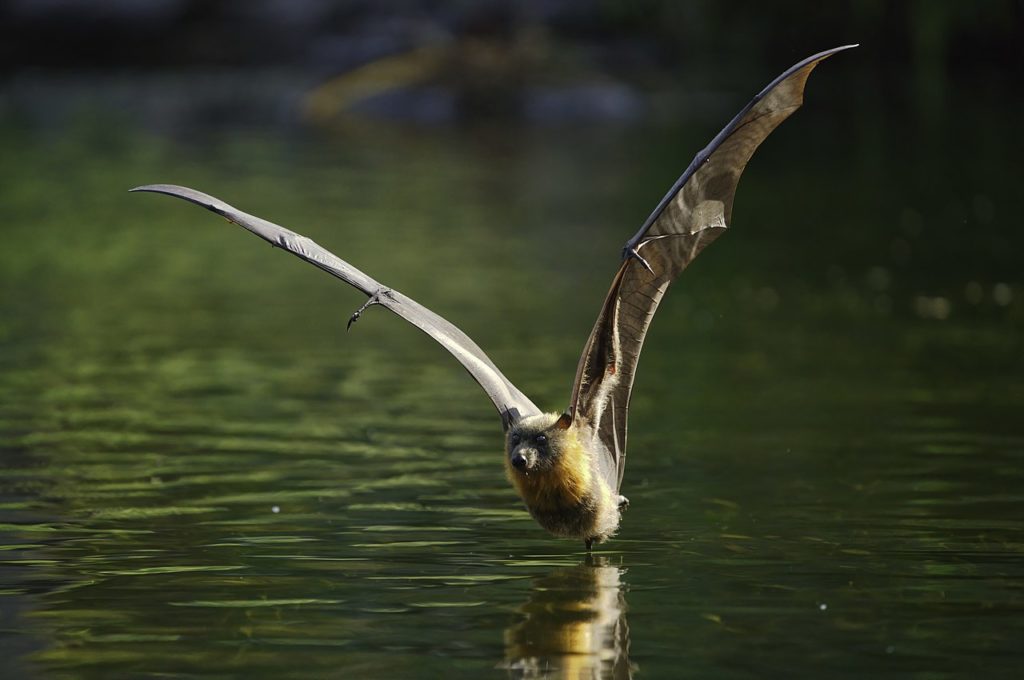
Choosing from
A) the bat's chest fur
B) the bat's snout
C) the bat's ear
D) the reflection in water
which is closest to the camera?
the reflection in water

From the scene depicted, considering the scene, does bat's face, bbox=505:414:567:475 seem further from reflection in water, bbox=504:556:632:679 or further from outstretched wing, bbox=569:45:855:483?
reflection in water, bbox=504:556:632:679

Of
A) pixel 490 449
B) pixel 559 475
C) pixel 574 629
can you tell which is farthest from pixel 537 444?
pixel 490 449

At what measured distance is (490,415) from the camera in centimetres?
1074

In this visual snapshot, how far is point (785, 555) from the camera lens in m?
7.30

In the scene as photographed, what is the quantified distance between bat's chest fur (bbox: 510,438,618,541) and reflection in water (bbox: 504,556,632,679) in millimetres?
213

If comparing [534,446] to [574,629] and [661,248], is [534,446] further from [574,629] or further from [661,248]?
[661,248]

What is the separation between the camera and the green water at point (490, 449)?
6.21 meters

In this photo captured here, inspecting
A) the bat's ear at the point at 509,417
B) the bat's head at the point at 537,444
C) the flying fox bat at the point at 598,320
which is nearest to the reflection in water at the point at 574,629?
the flying fox bat at the point at 598,320

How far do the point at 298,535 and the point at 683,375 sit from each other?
4.58 meters

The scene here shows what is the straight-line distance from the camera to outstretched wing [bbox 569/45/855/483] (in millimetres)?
6305

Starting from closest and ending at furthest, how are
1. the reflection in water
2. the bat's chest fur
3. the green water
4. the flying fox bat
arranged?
the reflection in water < the green water < the flying fox bat < the bat's chest fur

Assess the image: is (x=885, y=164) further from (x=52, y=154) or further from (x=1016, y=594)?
(x=1016, y=594)

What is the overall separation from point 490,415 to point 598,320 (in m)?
4.29

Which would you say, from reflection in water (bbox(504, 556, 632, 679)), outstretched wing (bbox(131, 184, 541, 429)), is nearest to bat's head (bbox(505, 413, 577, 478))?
outstretched wing (bbox(131, 184, 541, 429))
